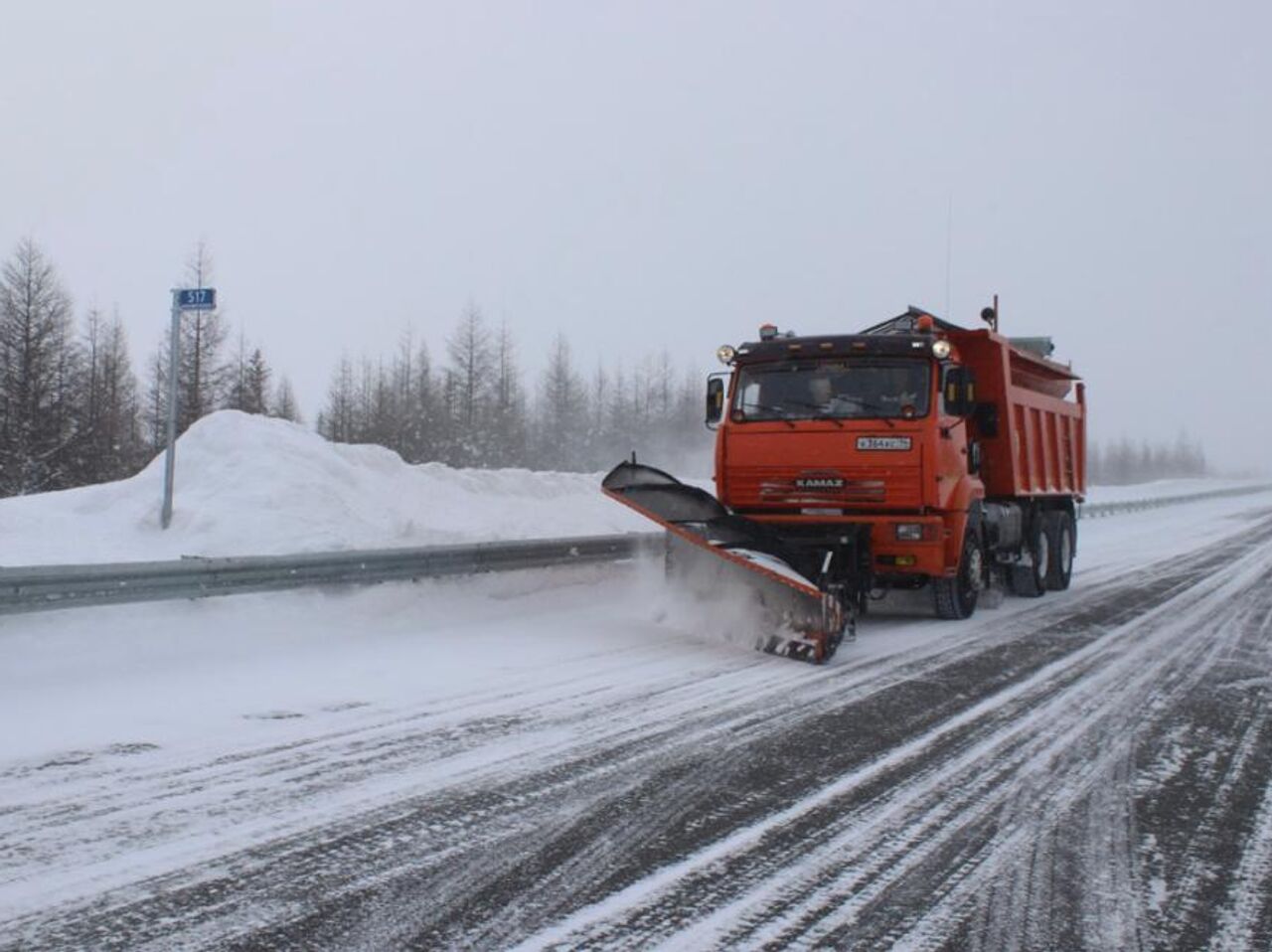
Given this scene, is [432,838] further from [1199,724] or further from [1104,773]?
[1199,724]

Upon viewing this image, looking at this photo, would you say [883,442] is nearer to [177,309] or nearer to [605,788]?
[605,788]

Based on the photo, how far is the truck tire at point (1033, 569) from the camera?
1426cm

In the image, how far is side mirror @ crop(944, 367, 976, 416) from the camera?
1055 cm

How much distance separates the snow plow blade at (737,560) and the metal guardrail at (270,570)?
1833 millimetres

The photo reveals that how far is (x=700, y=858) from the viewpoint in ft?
13.8

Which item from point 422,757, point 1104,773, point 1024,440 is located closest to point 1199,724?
point 1104,773

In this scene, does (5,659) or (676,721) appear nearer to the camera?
(676,721)

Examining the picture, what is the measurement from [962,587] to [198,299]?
831cm

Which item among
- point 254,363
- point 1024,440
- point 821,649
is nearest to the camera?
point 821,649

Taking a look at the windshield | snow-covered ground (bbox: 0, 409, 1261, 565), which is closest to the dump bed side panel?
the windshield

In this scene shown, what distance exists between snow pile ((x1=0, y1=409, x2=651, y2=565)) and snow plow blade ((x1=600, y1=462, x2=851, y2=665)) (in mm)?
3654

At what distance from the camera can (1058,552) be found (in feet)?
50.4

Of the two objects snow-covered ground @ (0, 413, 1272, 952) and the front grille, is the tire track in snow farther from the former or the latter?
the front grille

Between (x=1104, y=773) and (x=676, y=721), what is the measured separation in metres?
2.35
